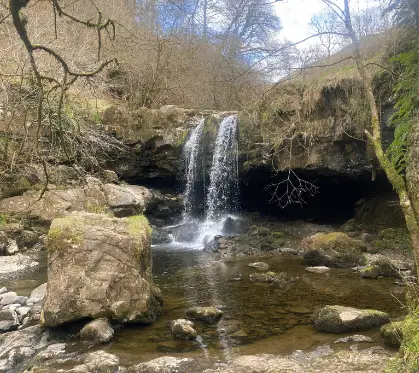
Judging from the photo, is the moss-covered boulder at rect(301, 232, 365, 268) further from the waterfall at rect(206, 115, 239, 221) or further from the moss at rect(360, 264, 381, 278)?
the waterfall at rect(206, 115, 239, 221)

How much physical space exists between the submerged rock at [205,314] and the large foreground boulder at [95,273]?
0.52 metres

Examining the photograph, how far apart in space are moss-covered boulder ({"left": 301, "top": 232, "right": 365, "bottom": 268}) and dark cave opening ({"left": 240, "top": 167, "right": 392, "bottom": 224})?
10.7 feet

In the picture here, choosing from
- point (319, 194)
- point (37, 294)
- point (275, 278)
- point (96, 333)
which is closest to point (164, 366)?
point (96, 333)

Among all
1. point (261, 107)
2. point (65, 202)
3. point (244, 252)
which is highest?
point (261, 107)

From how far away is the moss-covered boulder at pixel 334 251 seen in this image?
9086 mm

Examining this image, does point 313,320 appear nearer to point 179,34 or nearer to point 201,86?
point 201,86

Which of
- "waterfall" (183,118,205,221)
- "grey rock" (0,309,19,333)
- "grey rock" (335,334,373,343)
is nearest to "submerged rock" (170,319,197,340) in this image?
"grey rock" (335,334,373,343)

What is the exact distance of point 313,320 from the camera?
548 cm

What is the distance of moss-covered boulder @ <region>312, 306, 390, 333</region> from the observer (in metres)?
5.06

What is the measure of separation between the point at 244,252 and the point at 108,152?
6.29 metres

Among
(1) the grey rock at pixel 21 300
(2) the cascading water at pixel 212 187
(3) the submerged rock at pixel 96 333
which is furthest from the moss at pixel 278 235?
(3) the submerged rock at pixel 96 333

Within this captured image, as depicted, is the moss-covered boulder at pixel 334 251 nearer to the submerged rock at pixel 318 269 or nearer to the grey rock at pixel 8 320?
the submerged rock at pixel 318 269

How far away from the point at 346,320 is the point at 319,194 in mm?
9731

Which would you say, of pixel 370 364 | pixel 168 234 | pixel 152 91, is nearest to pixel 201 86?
pixel 152 91
